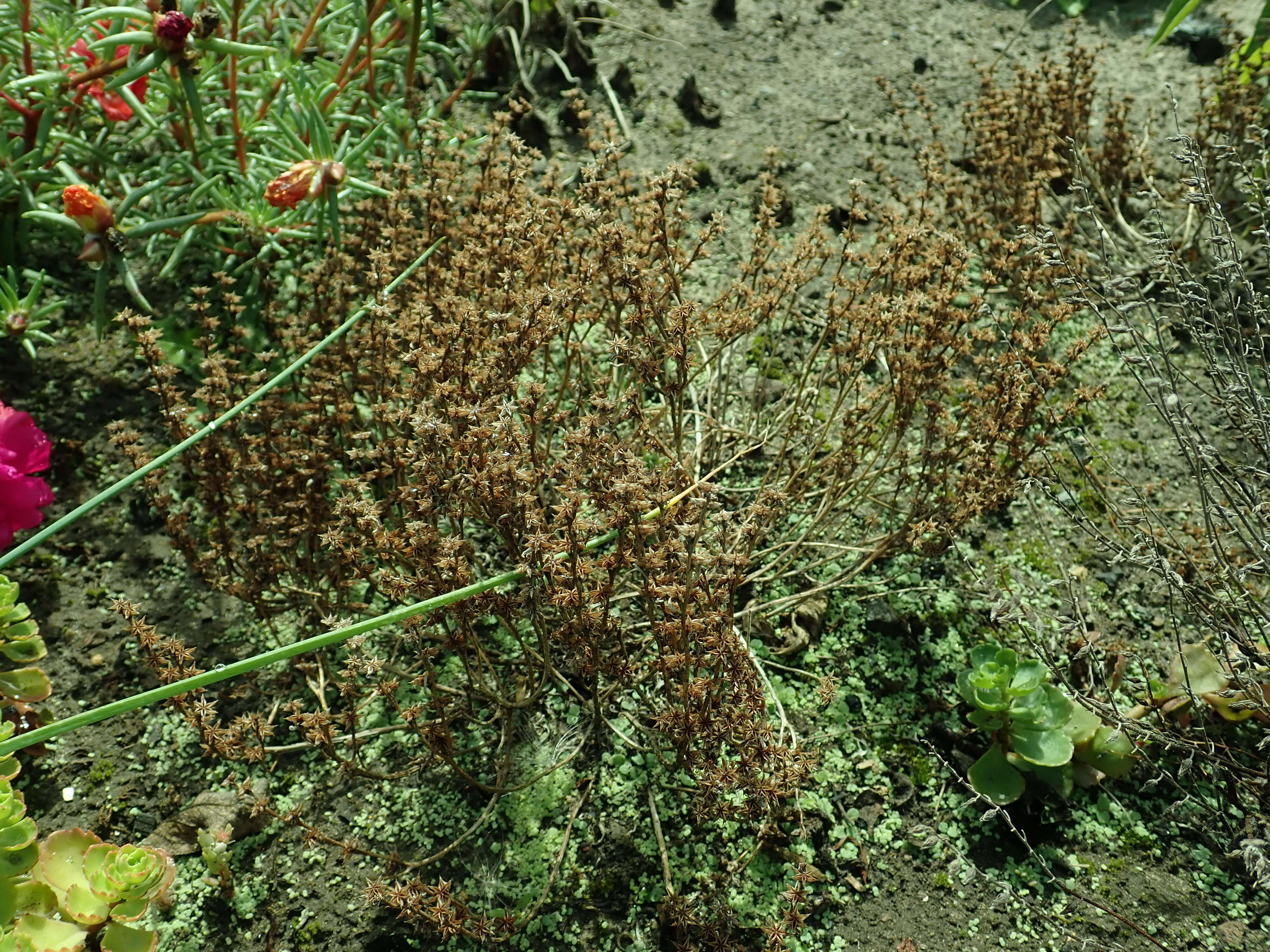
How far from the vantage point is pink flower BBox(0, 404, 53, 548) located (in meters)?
2.44

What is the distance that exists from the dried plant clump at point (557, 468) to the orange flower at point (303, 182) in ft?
0.58

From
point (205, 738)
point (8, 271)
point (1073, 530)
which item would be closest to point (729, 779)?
point (205, 738)

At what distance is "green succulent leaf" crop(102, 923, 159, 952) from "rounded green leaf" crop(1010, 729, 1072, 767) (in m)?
2.00

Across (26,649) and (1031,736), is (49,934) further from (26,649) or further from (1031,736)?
(1031,736)

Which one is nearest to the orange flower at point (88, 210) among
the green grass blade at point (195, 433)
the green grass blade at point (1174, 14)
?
the green grass blade at point (195, 433)

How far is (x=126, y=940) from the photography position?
206 cm

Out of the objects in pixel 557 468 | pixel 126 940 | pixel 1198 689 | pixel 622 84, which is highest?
pixel 622 84

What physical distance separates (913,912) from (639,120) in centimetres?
329

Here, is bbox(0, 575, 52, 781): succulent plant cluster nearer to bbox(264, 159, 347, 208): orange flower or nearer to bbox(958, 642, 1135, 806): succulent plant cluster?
bbox(264, 159, 347, 208): orange flower

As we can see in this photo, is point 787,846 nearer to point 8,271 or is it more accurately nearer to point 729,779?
point 729,779

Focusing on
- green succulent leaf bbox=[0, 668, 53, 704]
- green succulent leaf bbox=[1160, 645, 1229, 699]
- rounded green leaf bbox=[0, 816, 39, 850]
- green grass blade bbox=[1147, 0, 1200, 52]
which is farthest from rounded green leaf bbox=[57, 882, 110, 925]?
green grass blade bbox=[1147, 0, 1200, 52]

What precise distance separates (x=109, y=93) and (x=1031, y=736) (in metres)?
3.07

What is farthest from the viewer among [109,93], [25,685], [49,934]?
[109,93]

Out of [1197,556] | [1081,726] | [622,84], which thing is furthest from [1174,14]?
[622,84]
